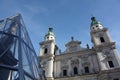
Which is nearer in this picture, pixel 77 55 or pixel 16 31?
pixel 16 31

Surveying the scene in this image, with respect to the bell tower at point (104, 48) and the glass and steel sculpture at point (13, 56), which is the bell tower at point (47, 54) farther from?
the glass and steel sculpture at point (13, 56)

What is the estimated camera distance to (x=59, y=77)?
29016mm

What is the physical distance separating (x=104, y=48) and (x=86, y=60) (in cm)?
422

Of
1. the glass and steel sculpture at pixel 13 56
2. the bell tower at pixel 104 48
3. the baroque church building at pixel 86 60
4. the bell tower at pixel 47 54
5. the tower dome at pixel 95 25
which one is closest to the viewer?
the glass and steel sculpture at pixel 13 56

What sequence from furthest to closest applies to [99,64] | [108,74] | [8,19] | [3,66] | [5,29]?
1. [99,64]
2. [108,74]
3. [8,19]
4. [5,29]
5. [3,66]

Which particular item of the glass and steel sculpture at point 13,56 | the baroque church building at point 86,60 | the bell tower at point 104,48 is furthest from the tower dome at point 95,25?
the glass and steel sculpture at point 13,56

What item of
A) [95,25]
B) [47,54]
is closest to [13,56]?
[47,54]

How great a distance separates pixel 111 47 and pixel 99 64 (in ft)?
15.2

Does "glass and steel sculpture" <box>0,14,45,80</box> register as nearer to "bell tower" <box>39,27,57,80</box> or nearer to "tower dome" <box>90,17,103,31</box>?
"bell tower" <box>39,27,57,80</box>

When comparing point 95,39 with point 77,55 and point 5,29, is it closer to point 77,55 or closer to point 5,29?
point 77,55

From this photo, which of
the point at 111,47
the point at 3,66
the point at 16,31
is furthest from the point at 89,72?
the point at 3,66

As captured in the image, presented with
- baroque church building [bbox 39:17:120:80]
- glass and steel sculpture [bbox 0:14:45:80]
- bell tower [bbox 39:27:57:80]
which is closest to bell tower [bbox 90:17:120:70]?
baroque church building [bbox 39:17:120:80]

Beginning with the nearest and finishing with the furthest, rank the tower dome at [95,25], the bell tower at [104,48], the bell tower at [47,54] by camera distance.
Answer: the bell tower at [104,48] < the bell tower at [47,54] < the tower dome at [95,25]

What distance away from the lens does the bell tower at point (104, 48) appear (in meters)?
28.0
